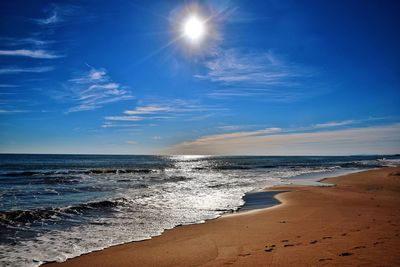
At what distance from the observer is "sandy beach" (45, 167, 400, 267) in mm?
5777

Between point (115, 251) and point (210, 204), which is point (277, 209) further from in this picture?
point (115, 251)

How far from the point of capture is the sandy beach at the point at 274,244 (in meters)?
5.78

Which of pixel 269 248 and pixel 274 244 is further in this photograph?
pixel 274 244

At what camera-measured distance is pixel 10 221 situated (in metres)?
10.7

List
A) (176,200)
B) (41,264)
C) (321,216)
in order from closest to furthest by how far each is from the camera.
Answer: (41,264)
(321,216)
(176,200)

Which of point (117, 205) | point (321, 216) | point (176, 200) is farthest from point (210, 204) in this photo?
point (321, 216)

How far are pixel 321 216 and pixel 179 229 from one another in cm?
490

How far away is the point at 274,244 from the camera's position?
6969 millimetres

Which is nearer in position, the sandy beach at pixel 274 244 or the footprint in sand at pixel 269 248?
the sandy beach at pixel 274 244

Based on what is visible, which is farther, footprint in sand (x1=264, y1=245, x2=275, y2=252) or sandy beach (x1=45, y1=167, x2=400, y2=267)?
footprint in sand (x1=264, y1=245, x2=275, y2=252)

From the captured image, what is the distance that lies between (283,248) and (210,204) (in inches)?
311

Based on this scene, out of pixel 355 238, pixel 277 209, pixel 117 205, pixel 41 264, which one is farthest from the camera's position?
pixel 117 205

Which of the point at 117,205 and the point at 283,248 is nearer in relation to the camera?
the point at 283,248

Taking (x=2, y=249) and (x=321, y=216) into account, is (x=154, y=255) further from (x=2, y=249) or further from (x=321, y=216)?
(x=321, y=216)
